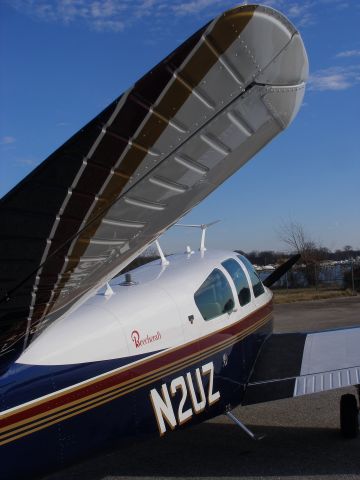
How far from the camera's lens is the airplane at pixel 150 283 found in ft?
5.98

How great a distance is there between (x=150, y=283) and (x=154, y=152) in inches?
124

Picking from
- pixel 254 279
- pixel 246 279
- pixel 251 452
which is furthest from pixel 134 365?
pixel 254 279

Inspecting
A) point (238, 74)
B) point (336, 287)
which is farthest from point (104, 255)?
point (336, 287)

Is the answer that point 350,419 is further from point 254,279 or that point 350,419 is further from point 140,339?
point 140,339

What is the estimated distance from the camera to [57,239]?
2143 mm

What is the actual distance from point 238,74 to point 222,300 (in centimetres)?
388

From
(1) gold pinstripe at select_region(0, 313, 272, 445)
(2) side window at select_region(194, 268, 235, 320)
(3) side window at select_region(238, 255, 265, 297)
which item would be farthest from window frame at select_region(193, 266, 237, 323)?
(3) side window at select_region(238, 255, 265, 297)

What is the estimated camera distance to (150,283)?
5.08 metres

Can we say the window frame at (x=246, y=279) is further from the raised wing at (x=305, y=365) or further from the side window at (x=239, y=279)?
the raised wing at (x=305, y=365)

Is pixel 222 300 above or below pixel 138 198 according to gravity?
below

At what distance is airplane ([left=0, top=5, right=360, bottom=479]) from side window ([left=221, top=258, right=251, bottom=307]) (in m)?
0.02

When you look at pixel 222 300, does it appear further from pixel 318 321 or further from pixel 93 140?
pixel 318 321

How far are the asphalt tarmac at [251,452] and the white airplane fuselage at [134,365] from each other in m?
0.46

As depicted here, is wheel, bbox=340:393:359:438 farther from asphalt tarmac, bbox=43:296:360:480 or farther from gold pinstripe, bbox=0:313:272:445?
gold pinstripe, bbox=0:313:272:445
